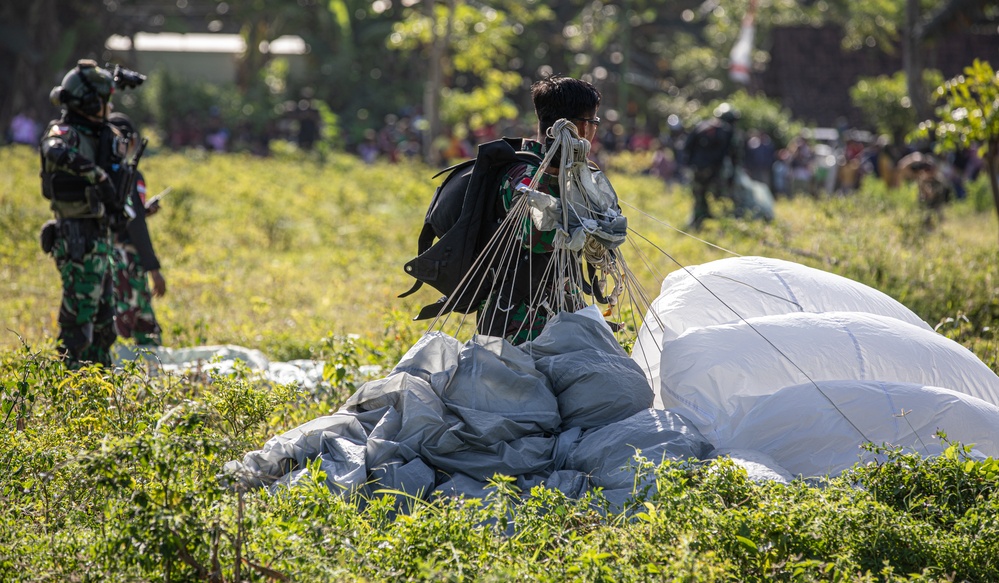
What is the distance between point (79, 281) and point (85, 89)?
0.93 meters

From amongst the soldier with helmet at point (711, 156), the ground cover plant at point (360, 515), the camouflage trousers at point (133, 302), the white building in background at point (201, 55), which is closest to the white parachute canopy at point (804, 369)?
the ground cover plant at point (360, 515)

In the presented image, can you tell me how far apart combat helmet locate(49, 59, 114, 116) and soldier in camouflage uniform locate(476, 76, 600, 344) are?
7.86 feet

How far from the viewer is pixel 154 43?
28.7 metres

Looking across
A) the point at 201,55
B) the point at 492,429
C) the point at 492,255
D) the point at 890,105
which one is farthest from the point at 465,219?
the point at 201,55

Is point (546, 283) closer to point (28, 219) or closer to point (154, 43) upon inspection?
point (28, 219)

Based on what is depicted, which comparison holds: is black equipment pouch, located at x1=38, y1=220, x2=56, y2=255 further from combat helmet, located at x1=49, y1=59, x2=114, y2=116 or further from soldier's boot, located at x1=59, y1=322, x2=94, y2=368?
combat helmet, located at x1=49, y1=59, x2=114, y2=116

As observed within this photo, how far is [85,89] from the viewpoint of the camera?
4.90 metres

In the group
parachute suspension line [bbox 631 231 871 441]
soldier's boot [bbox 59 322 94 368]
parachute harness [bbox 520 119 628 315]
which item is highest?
parachute harness [bbox 520 119 628 315]

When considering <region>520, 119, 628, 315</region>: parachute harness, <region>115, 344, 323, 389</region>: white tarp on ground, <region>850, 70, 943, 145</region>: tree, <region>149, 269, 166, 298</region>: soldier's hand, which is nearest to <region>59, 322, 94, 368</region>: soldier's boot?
<region>115, 344, 323, 389</region>: white tarp on ground

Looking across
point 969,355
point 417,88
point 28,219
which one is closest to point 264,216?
point 28,219

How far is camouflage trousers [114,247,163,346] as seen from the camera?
5.66 metres

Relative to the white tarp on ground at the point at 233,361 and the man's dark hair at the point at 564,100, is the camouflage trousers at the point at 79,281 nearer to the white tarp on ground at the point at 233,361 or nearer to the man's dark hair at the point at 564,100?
the white tarp on ground at the point at 233,361

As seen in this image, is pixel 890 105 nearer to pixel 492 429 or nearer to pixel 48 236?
pixel 48 236

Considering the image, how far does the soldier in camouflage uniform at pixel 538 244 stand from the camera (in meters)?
3.53
